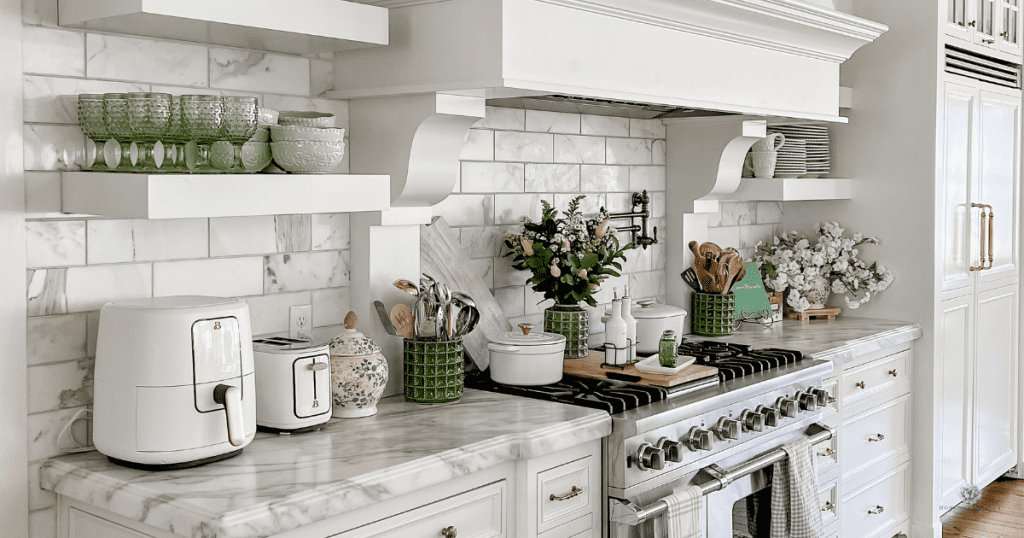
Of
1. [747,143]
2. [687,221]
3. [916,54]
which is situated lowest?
[687,221]

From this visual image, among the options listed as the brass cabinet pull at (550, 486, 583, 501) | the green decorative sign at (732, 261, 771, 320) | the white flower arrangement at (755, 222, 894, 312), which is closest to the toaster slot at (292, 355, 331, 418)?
the brass cabinet pull at (550, 486, 583, 501)

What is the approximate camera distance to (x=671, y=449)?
244 cm

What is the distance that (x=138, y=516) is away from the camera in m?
1.71

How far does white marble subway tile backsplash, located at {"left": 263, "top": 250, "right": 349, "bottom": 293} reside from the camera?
2.36m

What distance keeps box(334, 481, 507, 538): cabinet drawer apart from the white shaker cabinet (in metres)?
2.52

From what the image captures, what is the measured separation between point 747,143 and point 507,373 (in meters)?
1.48

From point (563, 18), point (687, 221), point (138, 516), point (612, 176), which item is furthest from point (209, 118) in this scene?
point (687, 221)

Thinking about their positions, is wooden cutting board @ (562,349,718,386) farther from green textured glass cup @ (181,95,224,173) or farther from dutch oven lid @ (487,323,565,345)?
green textured glass cup @ (181,95,224,173)

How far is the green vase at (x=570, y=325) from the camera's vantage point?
2945 mm

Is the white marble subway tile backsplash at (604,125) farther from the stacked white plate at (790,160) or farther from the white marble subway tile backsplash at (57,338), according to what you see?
the white marble subway tile backsplash at (57,338)

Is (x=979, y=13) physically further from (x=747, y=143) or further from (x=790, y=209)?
(x=747, y=143)

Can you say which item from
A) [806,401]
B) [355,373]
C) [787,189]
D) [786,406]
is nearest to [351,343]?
[355,373]

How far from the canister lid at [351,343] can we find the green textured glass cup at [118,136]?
2.04 ft

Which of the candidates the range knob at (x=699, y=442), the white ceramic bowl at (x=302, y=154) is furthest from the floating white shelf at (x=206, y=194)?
the range knob at (x=699, y=442)
